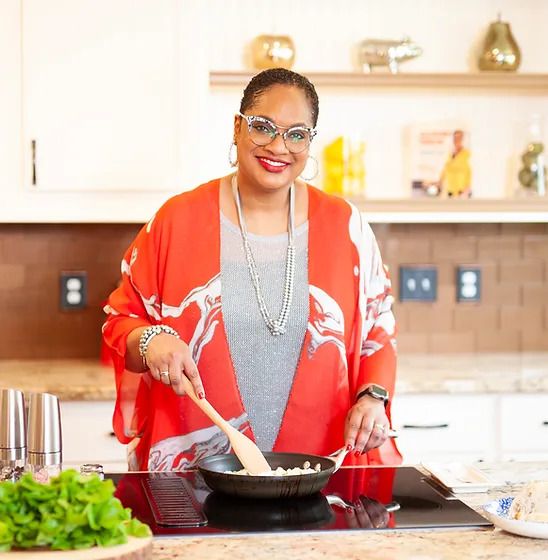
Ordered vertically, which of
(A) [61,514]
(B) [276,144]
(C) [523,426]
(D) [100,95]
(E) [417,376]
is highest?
(D) [100,95]

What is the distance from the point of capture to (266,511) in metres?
1.55

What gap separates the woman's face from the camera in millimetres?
2010

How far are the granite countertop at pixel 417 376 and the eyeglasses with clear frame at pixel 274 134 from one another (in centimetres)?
113

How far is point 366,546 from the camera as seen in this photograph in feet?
4.61

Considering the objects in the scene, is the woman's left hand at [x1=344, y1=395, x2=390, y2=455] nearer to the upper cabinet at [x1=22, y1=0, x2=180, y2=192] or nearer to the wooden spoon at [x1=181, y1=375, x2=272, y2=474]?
the wooden spoon at [x1=181, y1=375, x2=272, y2=474]

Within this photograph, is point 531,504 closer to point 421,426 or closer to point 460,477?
point 460,477

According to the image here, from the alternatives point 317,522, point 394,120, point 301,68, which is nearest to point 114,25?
point 301,68

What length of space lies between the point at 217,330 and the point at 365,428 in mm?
368

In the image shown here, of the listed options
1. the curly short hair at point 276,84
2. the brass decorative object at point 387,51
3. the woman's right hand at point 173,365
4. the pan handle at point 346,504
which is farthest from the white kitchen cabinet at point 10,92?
the pan handle at point 346,504

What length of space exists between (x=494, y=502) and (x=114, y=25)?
2.04m

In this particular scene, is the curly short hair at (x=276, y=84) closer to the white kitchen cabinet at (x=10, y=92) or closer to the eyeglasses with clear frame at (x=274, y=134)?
→ the eyeglasses with clear frame at (x=274, y=134)

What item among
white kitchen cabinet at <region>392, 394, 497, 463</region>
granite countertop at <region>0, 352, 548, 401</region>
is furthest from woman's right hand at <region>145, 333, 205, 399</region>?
white kitchen cabinet at <region>392, 394, 497, 463</region>

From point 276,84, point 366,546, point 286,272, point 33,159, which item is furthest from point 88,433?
point 366,546

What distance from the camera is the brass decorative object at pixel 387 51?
338 cm
